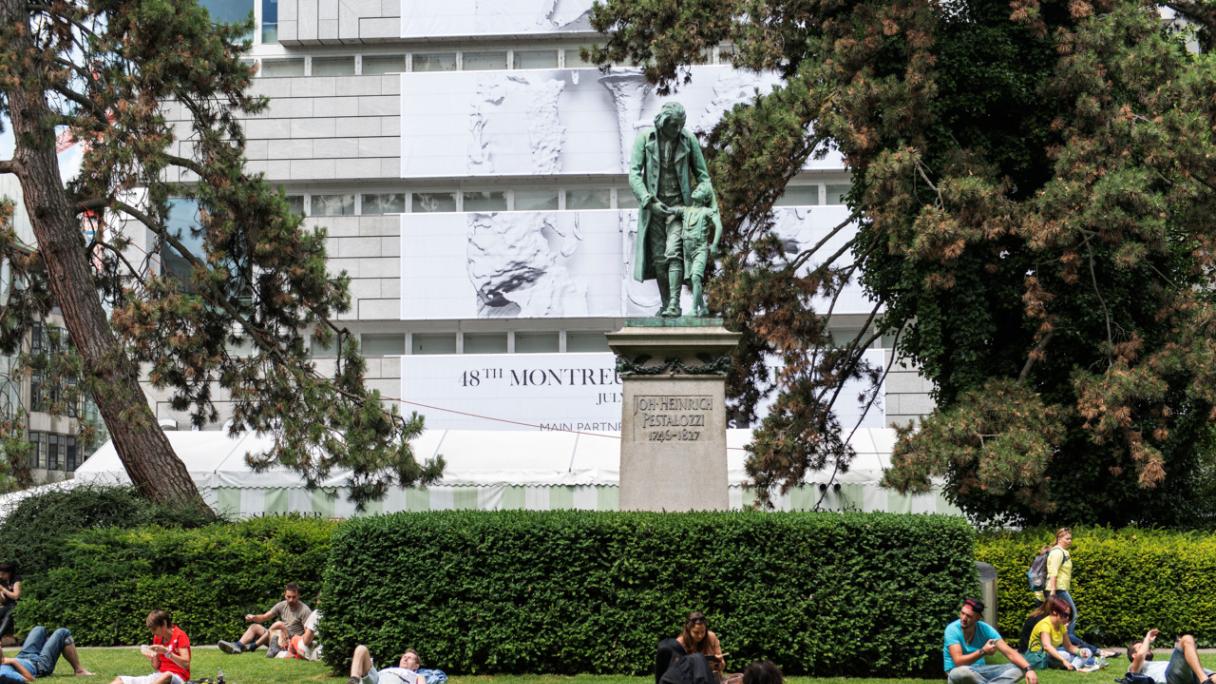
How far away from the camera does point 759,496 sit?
24562 millimetres

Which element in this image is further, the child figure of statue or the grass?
the child figure of statue

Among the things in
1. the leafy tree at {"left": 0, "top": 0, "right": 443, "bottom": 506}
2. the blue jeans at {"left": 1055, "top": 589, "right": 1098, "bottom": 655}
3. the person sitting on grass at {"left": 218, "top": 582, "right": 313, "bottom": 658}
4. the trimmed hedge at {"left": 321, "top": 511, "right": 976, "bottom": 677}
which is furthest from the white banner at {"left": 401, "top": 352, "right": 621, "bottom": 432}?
the trimmed hedge at {"left": 321, "top": 511, "right": 976, "bottom": 677}

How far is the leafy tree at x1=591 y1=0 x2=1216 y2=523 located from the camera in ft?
69.7

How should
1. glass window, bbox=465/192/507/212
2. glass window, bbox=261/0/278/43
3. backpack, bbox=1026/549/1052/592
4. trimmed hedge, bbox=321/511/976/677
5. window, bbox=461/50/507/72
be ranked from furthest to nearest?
1. glass window, bbox=261/0/278/43
2. window, bbox=461/50/507/72
3. glass window, bbox=465/192/507/212
4. backpack, bbox=1026/549/1052/592
5. trimmed hedge, bbox=321/511/976/677

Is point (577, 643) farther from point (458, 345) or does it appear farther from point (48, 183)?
point (458, 345)

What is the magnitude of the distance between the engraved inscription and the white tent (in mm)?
14898

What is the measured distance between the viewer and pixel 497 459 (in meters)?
33.7

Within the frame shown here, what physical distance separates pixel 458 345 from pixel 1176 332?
27899 mm

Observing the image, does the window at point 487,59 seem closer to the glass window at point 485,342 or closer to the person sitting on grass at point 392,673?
the glass window at point 485,342

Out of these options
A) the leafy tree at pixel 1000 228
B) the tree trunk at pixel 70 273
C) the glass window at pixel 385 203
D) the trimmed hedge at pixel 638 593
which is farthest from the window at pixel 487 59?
the trimmed hedge at pixel 638 593

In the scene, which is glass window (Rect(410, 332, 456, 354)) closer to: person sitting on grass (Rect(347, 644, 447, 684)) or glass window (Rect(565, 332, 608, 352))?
glass window (Rect(565, 332, 608, 352))

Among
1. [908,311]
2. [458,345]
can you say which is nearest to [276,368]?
[908,311]

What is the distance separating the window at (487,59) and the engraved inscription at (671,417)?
32881 mm

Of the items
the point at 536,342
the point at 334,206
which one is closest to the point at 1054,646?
the point at 536,342
